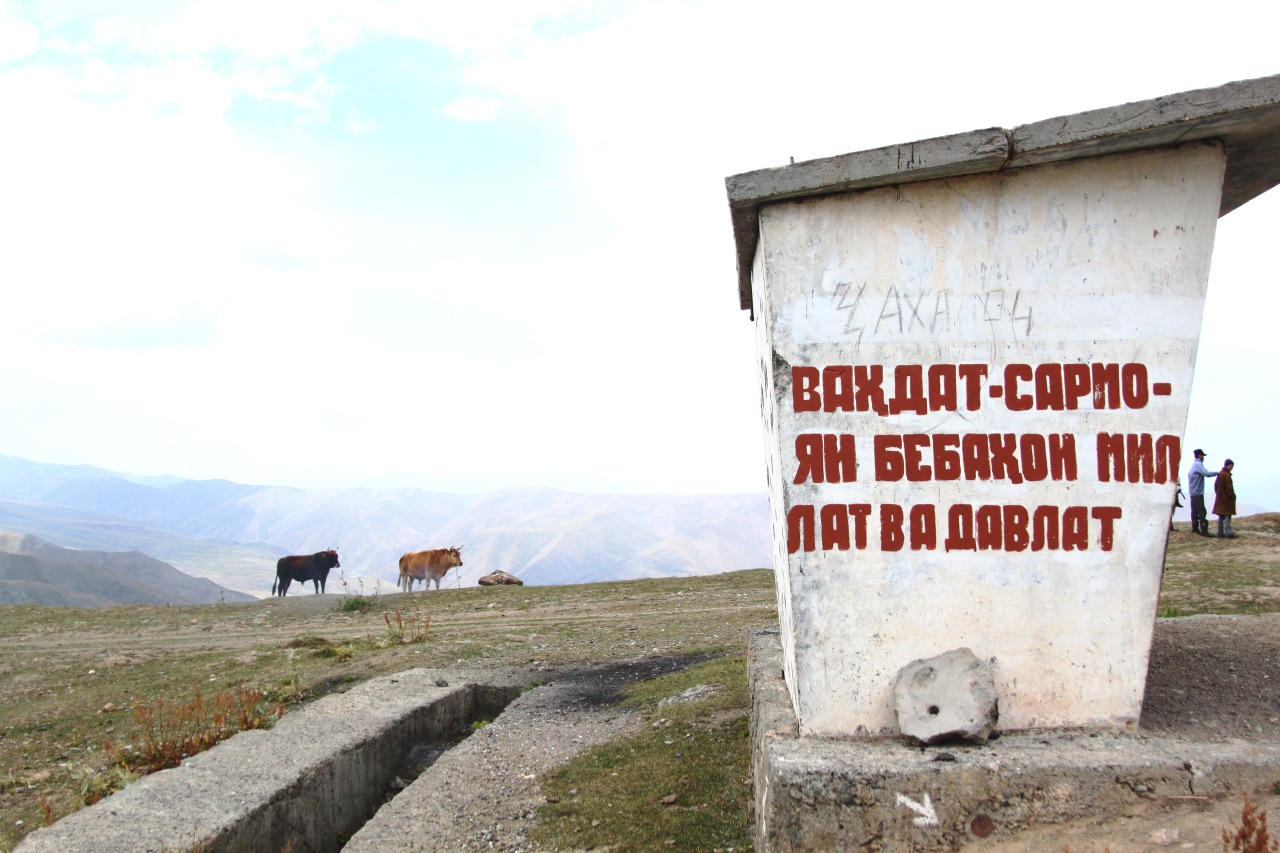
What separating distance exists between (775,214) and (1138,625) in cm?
236

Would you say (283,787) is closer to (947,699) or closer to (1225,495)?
(947,699)

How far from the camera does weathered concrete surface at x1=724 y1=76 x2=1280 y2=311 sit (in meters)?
3.46

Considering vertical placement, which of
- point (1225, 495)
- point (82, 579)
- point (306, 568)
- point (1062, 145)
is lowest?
point (82, 579)

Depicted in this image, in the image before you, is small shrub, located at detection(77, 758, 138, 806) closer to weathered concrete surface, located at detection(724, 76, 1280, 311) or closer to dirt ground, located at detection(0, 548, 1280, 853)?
dirt ground, located at detection(0, 548, 1280, 853)

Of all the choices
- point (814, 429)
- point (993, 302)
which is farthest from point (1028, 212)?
point (814, 429)

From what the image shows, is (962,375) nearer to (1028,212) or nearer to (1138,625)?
(1028,212)

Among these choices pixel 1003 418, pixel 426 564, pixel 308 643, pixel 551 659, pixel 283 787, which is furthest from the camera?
pixel 426 564

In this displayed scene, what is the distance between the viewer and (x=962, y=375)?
3752 mm

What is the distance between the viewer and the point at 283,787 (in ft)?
15.6

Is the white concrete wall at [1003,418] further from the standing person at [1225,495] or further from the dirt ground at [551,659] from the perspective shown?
the standing person at [1225,495]

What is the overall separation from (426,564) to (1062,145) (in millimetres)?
20668

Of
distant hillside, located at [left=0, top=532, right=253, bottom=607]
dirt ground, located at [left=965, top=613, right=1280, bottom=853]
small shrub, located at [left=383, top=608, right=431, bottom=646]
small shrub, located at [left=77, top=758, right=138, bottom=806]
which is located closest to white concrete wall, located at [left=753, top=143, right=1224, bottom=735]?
dirt ground, located at [left=965, top=613, right=1280, bottom=853]

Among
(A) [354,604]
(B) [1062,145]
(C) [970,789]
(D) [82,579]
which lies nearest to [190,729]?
(C) [970,789]

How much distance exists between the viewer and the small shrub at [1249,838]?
106 inches
